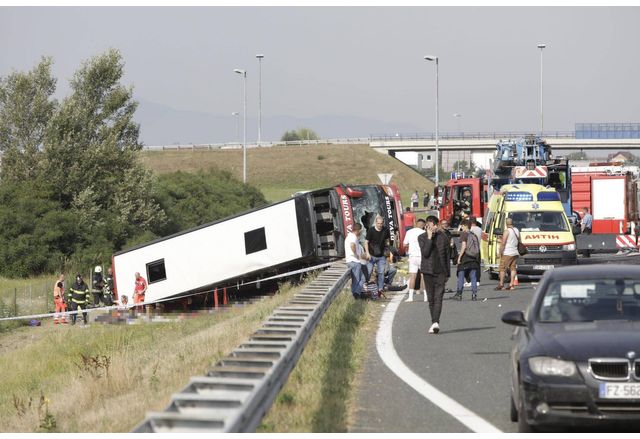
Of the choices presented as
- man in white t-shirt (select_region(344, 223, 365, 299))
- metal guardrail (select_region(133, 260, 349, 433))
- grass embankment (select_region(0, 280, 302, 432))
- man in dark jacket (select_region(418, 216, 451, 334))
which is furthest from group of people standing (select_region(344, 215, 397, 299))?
metal guardrail (select_region(133, 260, 349, 433))

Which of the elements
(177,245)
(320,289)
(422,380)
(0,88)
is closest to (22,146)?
(0,88)

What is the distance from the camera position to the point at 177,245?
30.3 meters

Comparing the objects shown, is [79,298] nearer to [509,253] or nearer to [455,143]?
[509,253]

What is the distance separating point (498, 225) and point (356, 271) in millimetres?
7065

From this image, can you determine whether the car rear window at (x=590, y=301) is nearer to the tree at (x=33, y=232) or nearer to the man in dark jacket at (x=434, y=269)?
the man in dark jacket at (x=434, y=269)

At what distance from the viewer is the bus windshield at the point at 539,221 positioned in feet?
87.6

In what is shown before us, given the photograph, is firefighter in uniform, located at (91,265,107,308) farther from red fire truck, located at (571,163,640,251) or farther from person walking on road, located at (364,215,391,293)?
red fire truck, located at (571,163,640,251)

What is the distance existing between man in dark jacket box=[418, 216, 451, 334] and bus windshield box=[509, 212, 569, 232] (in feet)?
35.1

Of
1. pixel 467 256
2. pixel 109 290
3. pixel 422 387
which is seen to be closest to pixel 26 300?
pixel 109 290

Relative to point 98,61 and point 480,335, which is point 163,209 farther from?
point 480,335

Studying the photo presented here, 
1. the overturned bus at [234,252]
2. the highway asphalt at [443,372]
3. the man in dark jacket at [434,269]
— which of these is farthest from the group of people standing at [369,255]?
the overturned bus at [234,252]

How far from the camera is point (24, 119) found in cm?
5269

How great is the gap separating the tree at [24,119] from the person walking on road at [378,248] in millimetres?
34525

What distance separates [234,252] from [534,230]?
26.9ft
